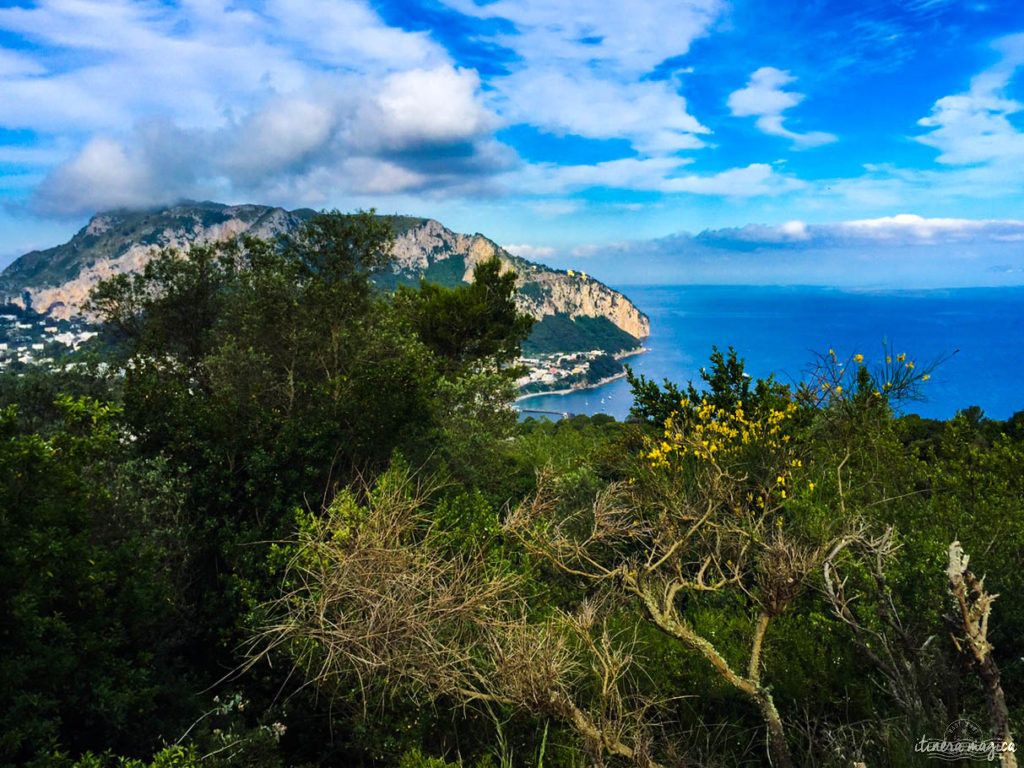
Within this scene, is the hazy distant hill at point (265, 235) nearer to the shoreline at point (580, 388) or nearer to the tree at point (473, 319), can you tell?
the shoreline at point (580, 388)

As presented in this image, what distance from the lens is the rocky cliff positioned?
321 ft

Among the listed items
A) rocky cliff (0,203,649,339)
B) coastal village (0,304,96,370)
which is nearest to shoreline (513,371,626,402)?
rocky cliff (0,203,649,339)

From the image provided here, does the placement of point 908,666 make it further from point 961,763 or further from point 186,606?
point 186,606

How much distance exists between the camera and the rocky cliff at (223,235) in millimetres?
97750

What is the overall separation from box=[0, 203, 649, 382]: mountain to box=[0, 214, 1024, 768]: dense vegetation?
84811 millimetres

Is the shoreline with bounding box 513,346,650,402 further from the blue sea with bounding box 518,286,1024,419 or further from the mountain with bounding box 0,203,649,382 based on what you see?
the mountain with bounding box 0,203,649,382

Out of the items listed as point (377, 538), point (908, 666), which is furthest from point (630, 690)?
point (377, 538)

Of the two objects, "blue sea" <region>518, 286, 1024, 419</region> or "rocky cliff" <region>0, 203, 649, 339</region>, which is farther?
"rocky cliff" <region>0, 203, 649, 339</region>

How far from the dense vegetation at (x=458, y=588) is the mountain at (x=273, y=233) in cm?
8481

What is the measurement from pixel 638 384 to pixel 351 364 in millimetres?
6538

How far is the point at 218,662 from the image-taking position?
241 inches

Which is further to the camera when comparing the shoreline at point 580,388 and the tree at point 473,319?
the shoreline at point 580,388

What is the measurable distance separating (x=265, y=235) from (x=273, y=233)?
14158 mm

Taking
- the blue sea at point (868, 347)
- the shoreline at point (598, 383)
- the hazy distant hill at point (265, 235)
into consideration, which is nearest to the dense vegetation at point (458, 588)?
the blue sea at point (868, 347)
